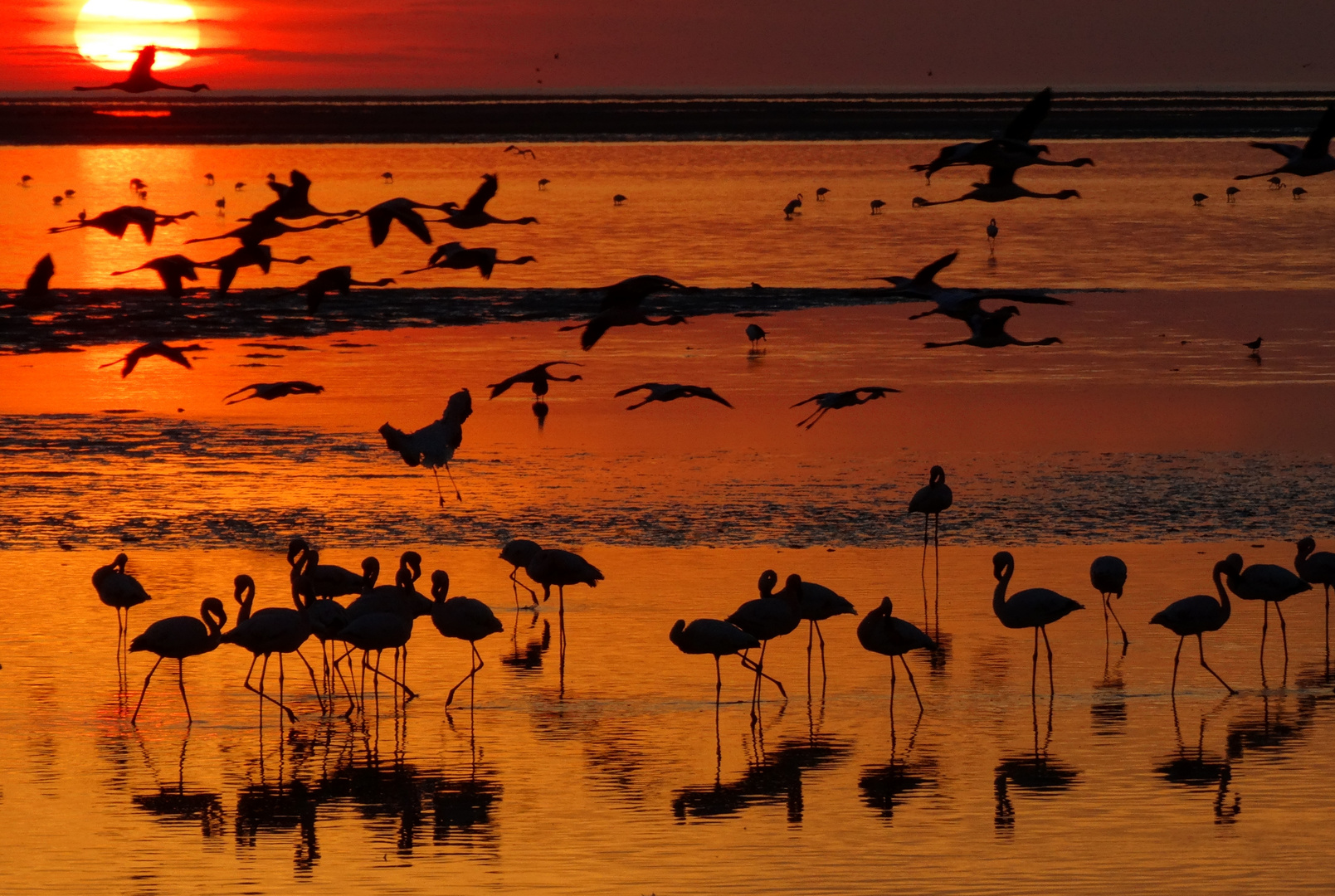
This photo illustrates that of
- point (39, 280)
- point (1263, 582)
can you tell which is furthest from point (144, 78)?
point (1263, 582)

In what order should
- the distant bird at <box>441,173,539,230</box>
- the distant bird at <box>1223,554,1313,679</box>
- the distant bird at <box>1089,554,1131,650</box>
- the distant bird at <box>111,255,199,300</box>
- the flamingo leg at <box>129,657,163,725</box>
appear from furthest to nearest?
1. the distant bird at <box>441,173,539,230</box>
2. the distant bird at <box>111,255,199,300</box>
3. the distant bird at <box>1089,554,1131,650</box>
4. the distant bird at <box>1223,554,1313,679</box>
5. the flamingo leg at <box>129,657,163,725</box>

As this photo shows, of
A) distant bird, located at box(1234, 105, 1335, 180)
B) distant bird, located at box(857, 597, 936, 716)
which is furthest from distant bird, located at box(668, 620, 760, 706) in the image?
distant bird, located at box(1234, 105, 1335, 180)

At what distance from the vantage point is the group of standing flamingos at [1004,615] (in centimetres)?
1059

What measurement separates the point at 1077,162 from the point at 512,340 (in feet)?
37.5

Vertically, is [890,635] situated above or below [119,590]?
below

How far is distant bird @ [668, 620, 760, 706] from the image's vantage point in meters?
10.5

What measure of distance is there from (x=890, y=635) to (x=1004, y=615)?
852 mm

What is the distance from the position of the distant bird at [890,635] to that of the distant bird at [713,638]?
0.62m

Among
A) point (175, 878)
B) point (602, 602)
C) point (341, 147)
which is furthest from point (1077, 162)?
point (341, 147)

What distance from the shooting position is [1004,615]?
436 inches

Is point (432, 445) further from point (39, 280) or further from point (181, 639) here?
point (181, 639)

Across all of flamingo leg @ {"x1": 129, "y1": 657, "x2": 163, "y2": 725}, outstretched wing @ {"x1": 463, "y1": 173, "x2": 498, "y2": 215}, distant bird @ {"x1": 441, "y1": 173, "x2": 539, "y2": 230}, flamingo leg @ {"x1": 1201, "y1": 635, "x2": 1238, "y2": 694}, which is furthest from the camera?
outstretched wing @ {"x1": 463, "y1": 173, "x2": 498, "y2": 215}

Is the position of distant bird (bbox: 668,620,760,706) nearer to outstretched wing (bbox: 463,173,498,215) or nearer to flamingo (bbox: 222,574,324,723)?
flamingo (bbox: 222,574,324,723)

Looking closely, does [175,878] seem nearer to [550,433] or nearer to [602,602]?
[602,602]
